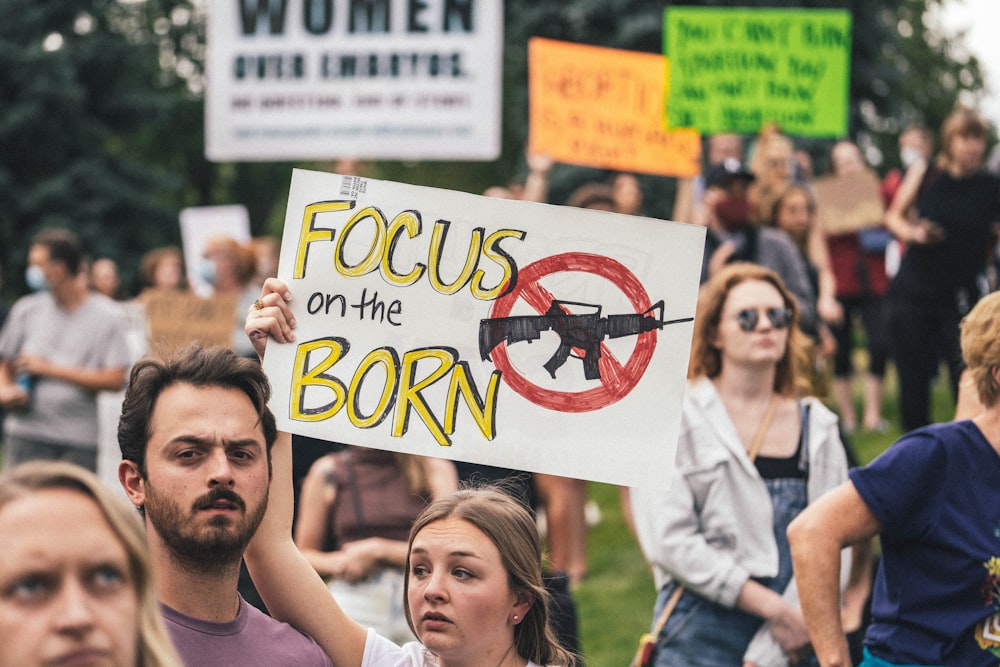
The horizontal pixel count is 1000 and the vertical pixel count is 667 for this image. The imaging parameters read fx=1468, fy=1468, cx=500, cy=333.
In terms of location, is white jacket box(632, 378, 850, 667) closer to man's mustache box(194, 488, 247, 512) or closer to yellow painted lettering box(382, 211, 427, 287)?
yellow painted lettering box(382, 211, 427, 287)

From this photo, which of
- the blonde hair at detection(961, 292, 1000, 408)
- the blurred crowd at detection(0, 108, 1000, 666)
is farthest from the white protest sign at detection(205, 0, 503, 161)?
the blonde hair at detection(961, 292, 1000, 408)

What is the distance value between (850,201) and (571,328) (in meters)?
7.13

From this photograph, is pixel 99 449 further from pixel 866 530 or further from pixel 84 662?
pixel 84 662

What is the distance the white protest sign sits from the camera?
8.30 metres

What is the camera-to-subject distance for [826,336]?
7863 mm

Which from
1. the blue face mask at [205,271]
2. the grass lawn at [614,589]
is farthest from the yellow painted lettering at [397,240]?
the blue face mask at [205,271]

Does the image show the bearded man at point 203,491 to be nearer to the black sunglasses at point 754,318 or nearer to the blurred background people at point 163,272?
the black sunglasses at point 754,318

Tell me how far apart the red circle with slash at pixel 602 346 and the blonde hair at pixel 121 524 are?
1323mm

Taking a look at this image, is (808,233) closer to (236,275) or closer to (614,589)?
(614,589)

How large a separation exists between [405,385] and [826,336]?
4998mm

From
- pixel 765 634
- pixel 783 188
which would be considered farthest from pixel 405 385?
pixel 783 188

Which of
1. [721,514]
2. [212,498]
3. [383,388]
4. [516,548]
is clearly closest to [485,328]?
[383,388]

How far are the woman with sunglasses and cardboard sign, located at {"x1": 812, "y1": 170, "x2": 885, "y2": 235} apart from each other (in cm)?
546

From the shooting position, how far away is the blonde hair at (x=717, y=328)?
479 centimetres
